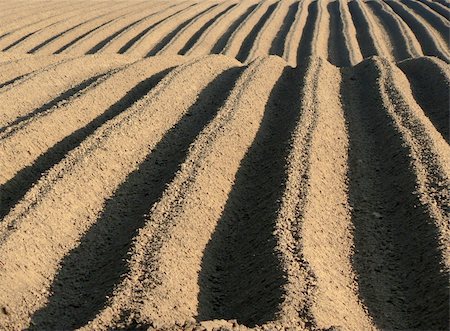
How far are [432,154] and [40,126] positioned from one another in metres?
6.00

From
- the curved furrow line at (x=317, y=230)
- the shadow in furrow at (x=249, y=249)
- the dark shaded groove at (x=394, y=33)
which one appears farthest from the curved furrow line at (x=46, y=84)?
the dark shaded groove at (x=394, y=33)

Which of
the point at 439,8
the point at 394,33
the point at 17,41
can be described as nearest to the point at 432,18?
the point at 439,8

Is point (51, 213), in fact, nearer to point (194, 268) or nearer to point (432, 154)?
point (194, 268)

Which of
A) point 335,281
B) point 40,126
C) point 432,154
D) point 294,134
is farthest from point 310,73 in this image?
point 335,281

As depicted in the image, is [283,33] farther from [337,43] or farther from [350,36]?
[350,36]

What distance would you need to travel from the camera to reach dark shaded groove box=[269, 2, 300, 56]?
60.6 feet

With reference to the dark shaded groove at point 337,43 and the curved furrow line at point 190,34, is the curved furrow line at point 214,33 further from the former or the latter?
the dark shaded groove at point 337,43

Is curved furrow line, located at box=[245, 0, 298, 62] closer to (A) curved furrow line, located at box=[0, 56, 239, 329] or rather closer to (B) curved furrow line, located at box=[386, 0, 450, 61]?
(B) curved furrow line, located at box=[386, 0, 450, 61]

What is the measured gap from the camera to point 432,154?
784 centimetres

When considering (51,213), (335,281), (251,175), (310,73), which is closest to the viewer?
(335,281)

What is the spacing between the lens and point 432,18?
22.6 meters

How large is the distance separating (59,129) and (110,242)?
322cm

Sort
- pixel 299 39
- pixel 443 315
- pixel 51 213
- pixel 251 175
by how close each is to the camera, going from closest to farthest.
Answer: pixel 443 315
pixel 51 213
pixel 251 175
pixel 299 39

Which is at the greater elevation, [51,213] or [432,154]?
[51,213]
